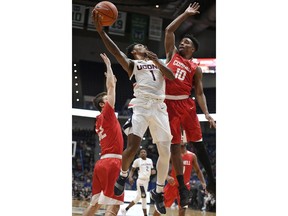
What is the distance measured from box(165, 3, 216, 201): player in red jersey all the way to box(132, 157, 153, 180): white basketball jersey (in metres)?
5.44

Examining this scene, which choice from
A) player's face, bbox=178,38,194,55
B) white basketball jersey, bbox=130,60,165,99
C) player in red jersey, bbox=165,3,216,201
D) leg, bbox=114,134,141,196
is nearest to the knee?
player in red jersey, bbox=165,3,216,201

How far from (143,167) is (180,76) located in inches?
241

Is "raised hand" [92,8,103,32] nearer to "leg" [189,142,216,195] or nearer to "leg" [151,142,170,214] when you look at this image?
"leg" [151,142,170,214]

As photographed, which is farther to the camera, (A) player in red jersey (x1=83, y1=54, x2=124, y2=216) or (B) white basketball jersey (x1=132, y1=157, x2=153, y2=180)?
(B) white basketball jersey (x1=132, y1=157, x2=153, y2=180)

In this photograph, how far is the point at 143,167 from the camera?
11992mm

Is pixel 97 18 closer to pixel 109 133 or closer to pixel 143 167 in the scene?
pixel 109 133

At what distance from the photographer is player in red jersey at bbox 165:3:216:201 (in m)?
6.08

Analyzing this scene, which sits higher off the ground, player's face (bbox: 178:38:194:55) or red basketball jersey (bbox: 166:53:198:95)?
player's face (bbox: 178:38:194:55)

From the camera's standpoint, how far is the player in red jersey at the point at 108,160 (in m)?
6.11

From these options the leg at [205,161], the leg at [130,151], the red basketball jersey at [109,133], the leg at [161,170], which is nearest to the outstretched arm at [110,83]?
the red basketball jersey at [109,133]

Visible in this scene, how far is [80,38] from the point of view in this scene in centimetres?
770

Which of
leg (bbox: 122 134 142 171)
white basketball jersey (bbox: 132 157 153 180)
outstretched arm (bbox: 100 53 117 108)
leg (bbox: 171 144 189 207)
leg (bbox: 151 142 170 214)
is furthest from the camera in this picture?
white basketball jersey (bbox: 132 157 153 180)
